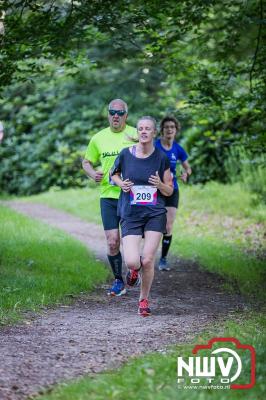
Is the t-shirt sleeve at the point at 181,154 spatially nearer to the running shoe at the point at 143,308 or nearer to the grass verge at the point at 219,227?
the grass verge at the point at 219,227

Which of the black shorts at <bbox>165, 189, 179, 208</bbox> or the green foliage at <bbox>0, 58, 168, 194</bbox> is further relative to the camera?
the green foliage at <bbox>0, 58, 168, 194</bbox>

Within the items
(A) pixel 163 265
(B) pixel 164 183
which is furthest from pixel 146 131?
(A) pixel 163 265

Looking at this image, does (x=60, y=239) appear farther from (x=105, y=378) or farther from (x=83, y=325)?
(x=105, y=378)

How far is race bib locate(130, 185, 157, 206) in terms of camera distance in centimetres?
809

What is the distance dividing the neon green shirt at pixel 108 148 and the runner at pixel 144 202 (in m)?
1.15

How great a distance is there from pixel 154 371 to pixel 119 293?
14.0ft

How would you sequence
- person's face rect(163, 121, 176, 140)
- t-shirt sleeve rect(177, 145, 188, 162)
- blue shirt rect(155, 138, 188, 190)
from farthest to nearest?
t-shirt sleeve rect(177, 145, 188, 162)
blue shirt rect(155, 138, 188, 190)
person's face rect(163, 121, 176, 140)

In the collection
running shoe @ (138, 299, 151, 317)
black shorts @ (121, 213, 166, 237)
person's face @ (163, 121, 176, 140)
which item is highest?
person's face @ (163, 121, 176, 140)

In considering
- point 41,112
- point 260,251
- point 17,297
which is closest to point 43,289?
point 17,297

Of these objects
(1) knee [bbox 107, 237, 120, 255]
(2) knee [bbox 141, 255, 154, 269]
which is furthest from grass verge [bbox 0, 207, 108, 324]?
(2) knee [bbox 141, 255, 154, 269]

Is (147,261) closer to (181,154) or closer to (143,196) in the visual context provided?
(143,196)

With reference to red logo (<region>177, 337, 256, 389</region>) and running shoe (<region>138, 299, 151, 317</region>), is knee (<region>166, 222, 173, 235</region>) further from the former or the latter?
red logo (<region>177, 337, 256, 389</region>)

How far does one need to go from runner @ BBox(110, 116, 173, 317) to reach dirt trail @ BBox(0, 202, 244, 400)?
0.58 m

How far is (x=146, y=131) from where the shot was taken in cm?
808
